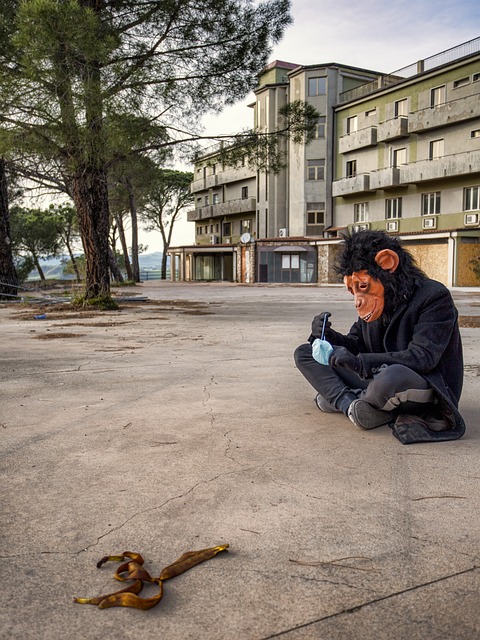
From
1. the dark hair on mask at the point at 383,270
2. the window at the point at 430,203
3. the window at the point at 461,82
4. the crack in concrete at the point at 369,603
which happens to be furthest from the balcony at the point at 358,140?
the crack in concrete at the point at 369,603

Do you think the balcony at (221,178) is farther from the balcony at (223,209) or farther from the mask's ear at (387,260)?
the mask's ear at (387,260)

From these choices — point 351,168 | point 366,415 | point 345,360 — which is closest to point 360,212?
point 351,168

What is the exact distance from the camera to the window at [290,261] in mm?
39312

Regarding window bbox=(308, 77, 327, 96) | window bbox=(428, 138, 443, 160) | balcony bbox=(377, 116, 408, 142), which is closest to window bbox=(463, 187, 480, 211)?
window bbox=(428, 138, 443, 160)

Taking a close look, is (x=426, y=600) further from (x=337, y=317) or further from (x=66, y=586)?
(x=337, y=317)

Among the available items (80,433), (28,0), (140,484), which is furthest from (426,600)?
(28,0)

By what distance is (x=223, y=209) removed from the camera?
48344mm

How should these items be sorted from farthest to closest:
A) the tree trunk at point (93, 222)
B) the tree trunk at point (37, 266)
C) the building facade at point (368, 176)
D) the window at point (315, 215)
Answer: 1. the tree trunk at point (37, 266)
2. the window at point (315, 215)
3. the building facade at point (368, 176)
4. the tree trunk at point (93, 222)

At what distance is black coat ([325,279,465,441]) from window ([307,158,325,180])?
1462 inches

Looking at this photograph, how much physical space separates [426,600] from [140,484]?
1.28 meters

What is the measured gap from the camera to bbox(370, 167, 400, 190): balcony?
33.1 meters

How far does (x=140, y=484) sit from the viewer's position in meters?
2.48

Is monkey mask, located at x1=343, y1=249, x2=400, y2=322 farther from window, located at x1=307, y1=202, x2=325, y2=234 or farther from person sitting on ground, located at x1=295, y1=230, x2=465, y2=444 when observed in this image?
window, located at x1=307, y1=202, x2=325, y2=234

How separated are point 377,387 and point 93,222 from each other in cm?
1183
